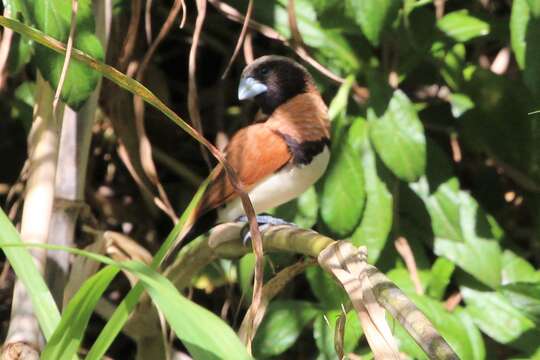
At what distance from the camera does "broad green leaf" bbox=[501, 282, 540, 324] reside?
5.50 feet

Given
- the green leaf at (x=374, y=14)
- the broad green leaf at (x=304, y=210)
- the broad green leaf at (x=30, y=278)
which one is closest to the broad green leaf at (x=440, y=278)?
the broad green leaf at (x=304, y=210)

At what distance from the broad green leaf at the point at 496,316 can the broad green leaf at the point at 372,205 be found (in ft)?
0.70

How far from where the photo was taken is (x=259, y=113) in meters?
2.38

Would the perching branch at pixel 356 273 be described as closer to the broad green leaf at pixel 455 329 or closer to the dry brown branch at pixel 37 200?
the dry brown branch at pixel 37 200

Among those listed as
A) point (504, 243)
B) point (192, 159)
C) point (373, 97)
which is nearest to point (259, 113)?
point (192, 159)

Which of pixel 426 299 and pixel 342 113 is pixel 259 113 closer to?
pixel 342 113

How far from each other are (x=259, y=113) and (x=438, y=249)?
62cm

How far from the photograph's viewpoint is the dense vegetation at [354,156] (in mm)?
1672

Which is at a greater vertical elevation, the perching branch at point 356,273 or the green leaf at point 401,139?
the perching branch at point 356,273

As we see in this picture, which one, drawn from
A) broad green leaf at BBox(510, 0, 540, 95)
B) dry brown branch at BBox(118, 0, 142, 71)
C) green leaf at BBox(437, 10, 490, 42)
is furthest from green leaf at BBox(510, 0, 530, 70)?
dry brown branch at BBox(118, 0, 142, 71)

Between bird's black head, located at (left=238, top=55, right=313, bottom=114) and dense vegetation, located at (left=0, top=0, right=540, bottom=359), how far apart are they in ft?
Result: 0.17

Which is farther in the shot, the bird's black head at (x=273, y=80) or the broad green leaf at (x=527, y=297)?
the bird's black head at (x=273, y=80)

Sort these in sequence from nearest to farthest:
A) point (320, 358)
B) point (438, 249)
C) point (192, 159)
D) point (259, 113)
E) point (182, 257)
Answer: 1. point (182, 257)
2. point (320, 358)
3. point (438, 249)
4. point (259, 113)
5. point (192, 159)

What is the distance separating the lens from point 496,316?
1.89 meters
